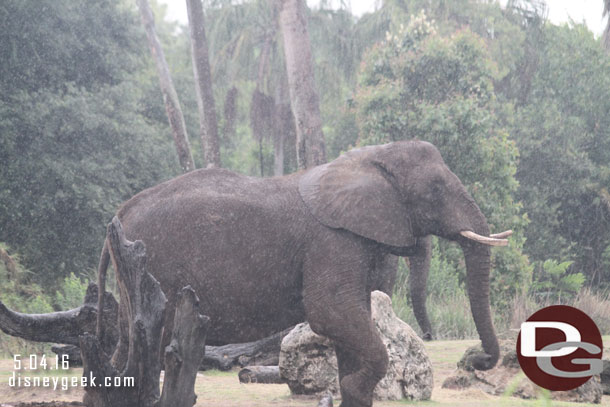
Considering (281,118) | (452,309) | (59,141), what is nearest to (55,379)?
(452,309)

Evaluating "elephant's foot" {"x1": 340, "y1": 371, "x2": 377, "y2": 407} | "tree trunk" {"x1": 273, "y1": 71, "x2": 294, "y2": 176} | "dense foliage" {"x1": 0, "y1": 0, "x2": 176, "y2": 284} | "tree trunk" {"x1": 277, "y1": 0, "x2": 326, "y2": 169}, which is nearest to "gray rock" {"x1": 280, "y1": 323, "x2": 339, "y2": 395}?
"elephant's foot" {"x1": 340, "y1": 371, "x2": 377, "y2": 407}

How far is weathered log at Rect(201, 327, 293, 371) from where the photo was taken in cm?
959

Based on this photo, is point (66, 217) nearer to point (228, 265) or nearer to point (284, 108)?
point (284, 108)

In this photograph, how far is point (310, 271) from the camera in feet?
18.5

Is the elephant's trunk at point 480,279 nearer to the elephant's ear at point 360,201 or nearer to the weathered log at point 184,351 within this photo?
the elephant's ear at point 360,201

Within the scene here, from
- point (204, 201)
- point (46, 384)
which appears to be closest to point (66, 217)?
point (46, 384)

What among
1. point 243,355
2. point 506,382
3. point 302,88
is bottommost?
point 506,382

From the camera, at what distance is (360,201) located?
19.0ft

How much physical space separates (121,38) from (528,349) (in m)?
18.9

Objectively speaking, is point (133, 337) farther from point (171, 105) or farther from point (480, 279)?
point (171, 105)

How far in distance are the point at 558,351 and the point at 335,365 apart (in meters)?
1.92

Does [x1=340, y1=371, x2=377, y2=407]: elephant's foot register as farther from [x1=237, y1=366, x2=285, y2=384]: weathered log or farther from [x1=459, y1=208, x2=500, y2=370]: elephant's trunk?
[x1=237, y1=366, x2=285, y2=384]: weathered log

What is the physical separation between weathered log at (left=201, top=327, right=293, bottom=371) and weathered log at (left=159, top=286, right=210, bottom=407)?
4.50 metres

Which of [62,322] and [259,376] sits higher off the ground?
[62,322]
